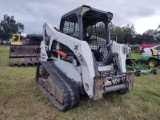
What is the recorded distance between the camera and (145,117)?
3.78 m

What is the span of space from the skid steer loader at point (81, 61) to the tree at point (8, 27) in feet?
255

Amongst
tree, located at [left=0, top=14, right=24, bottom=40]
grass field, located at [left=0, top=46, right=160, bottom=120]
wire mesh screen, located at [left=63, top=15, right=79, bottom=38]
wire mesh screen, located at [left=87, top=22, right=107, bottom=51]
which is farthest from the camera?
tree, located at [left=0, top=14, right=24, bottom=40]

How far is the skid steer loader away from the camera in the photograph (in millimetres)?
3760

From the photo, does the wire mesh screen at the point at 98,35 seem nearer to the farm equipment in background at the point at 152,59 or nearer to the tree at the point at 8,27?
the farm equipment in background at the point at 152,59

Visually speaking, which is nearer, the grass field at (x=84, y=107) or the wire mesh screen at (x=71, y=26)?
the grass field at (x=84, y=107)

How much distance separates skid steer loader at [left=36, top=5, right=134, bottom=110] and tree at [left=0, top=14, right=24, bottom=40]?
3061 inches

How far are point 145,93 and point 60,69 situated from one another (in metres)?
2.58

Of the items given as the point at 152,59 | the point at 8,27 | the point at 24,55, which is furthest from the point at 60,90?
the point at 8,27

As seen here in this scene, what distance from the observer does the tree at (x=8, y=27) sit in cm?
7671

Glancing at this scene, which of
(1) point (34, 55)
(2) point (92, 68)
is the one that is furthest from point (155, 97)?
(1) point (34, 55)

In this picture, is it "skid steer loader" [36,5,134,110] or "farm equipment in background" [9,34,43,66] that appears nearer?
"skid steer loader" [36,5,134,110]

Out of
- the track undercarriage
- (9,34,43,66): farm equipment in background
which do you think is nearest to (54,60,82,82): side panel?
the track undercarriage

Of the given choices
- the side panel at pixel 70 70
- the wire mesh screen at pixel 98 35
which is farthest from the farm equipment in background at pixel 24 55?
the wire mesh screen at pixel 98 35

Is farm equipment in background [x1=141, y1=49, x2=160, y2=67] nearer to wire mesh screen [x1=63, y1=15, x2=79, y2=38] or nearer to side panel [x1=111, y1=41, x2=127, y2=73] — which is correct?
side panel [x1=111, y1=41, x2=127, y2=73]
